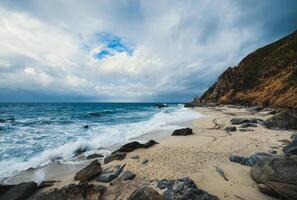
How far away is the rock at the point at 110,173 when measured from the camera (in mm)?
6711

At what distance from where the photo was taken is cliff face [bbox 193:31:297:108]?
34.5 m

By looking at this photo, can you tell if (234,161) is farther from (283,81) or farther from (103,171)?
(283,81)

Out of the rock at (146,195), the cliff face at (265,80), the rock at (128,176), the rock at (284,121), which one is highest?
the cliff face at (265,80)

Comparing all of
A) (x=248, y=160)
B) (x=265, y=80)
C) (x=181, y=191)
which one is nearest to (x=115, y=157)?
(x=181, y=191)

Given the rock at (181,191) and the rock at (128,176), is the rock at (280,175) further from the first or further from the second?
the rock at (128,176)

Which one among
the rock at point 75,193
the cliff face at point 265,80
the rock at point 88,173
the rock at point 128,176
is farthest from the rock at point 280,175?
the cliff face at point 265,80

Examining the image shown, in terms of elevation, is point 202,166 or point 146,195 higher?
point 146,195

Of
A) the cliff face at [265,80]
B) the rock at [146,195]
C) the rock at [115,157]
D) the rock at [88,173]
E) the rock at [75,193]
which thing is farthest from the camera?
the cliff face at [265,80]

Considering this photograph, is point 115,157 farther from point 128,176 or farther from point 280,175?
point 280,175

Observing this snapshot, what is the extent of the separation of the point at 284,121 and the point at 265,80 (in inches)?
1564

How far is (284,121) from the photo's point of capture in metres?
14.2

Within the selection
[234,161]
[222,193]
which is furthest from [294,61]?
[222,193]

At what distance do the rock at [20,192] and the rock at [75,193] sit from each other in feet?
1.63

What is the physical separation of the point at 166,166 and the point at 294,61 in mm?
47106
